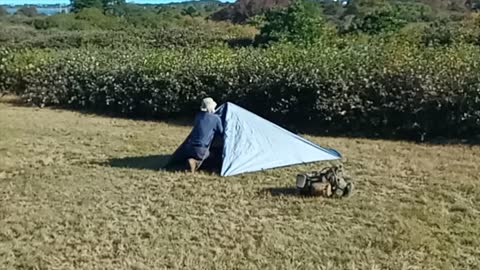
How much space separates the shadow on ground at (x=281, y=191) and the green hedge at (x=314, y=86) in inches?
135

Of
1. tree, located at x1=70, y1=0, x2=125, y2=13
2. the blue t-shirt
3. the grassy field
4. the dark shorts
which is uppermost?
tree, located at x1=70, y1=0, x2=125, y2=13

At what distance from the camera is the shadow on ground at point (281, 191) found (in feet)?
21.8

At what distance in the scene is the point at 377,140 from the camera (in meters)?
9.65

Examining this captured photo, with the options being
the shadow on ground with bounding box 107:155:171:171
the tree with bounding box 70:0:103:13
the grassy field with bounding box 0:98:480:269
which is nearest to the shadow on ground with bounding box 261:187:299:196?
the grassy field with bounding box 0:98:480:269

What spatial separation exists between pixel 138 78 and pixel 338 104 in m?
4.11

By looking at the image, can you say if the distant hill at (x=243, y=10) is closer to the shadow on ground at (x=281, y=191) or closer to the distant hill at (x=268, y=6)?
the distant hill at (x=268, y=6)

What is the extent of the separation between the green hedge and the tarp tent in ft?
6.31

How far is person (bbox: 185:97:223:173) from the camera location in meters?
7.53

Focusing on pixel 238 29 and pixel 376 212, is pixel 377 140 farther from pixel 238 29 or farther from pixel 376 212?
pixel 238 29

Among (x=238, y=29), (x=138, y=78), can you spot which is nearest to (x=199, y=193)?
(x=138, y=78)

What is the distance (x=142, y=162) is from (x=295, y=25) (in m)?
12.9

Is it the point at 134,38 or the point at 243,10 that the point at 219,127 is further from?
the point at 243,10

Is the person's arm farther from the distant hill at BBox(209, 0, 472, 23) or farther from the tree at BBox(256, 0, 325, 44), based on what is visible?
the distant hill at BBox(209, 0, 472, 23)

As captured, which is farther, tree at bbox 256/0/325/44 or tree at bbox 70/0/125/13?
tree at bbox 70/0/125/13
